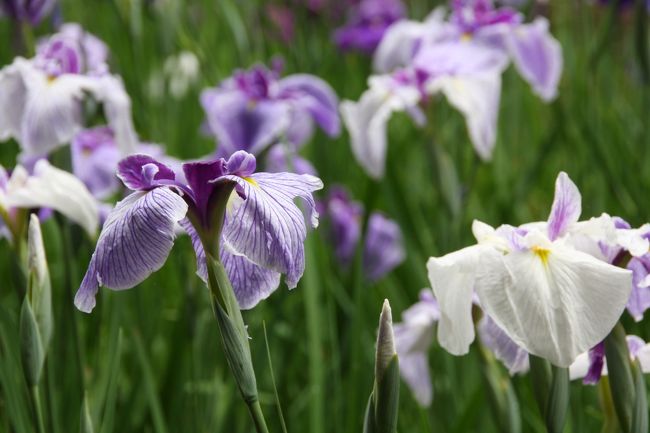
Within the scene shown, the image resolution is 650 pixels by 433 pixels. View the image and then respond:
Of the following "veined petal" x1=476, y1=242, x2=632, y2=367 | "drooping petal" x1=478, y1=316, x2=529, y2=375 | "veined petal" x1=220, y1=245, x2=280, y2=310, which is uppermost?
"veined petal" x1=220, y1=245, x2=280, y2=310

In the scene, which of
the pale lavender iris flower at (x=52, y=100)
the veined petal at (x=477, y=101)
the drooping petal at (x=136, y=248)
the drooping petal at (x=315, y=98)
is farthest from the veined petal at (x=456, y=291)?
the drooping petal at (x=315, y=98)

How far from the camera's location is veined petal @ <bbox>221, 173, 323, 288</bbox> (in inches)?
28.7

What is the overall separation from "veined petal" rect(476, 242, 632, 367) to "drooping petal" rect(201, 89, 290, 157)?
0.99m

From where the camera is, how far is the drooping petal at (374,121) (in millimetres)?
1797

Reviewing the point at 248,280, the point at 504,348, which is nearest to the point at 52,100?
the point at 248,280

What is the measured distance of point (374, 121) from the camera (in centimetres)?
181

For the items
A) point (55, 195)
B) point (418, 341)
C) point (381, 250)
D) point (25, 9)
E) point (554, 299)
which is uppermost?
point (25, 9)

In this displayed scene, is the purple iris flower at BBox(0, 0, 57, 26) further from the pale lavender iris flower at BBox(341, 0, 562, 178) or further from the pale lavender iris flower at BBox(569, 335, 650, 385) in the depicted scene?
the pale lavender iris flower at BBox(569, 335, 650, 385)

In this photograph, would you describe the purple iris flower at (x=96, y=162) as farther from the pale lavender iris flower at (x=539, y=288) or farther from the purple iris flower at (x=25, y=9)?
the pale lavender iris flower at (x=539, y=288)

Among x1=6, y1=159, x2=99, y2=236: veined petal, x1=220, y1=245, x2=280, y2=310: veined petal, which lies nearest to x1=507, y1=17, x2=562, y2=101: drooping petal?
x1=6, y1=159, x2=99, y2=236: veined petal

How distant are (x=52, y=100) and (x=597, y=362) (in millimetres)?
930

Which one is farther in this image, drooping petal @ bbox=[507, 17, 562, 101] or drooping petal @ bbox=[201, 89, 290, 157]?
drooping petal @ bbox=[507, 17, 562, 101]

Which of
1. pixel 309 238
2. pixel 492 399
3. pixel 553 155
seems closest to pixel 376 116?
pixel 309 238

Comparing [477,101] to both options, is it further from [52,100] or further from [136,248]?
[136,248]
